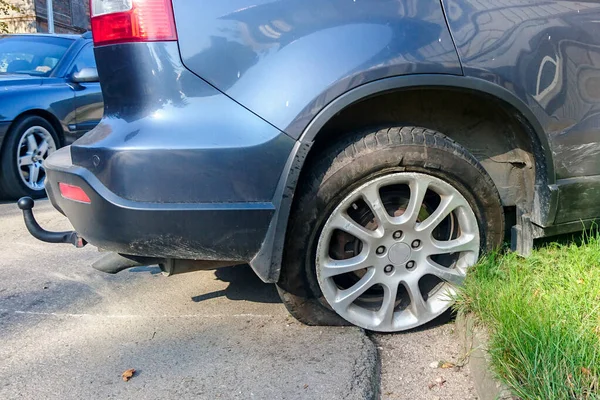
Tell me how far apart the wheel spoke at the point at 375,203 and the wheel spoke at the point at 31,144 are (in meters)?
4.21

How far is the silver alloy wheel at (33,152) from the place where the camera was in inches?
210

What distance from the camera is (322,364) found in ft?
7.25

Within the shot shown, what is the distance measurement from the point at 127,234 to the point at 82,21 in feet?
75.6

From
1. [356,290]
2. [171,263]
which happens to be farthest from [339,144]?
[171,263]

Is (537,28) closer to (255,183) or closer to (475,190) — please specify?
(475,190)

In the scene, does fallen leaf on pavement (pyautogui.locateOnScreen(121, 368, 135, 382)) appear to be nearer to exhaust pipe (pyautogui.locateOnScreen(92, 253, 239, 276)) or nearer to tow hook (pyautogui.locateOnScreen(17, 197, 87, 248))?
exhaust pipe (pyautogui.locateOnScreen(92, 253, 239, 276))

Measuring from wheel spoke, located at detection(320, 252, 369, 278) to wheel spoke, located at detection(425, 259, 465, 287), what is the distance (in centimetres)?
29

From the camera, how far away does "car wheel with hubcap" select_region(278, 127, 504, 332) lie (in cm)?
231

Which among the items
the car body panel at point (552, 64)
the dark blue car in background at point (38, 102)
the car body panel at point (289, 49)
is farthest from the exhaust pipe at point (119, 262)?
the dark blue car in background at point (38, 102)

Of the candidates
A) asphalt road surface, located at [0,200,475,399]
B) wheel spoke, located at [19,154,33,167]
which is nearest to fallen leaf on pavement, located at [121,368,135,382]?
asphalt road surface, located at [0,200,475,399]

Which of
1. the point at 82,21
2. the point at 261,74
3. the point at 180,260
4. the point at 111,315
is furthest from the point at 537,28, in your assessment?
the point at 82,21

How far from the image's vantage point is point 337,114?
2.21m

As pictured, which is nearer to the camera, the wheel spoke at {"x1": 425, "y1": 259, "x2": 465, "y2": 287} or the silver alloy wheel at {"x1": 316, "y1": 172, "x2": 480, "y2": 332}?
the silver alloy wheel at {"x1": 316, "y1": 172, "x2": 480, "y2": 332}

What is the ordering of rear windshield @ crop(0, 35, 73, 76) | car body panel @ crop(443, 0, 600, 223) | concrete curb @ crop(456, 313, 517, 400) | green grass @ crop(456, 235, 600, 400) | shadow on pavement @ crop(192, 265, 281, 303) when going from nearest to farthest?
green grass @ crop(456, 235, 600, 400), concrete curb @ crop(456, 313, 517, 400), car body panel @ crop(443, 0, 600, 223), shadow on pavement @ crop(192, 265, 281, 303), rear windshield @ crop(0, 35, 73, 76)
